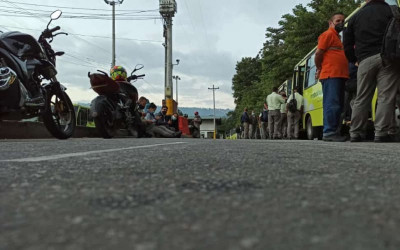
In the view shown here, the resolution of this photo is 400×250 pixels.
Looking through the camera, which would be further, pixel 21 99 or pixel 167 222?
pixel 21 99

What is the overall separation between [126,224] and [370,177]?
0.95 meters

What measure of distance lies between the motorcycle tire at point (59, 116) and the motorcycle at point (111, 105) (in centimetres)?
80

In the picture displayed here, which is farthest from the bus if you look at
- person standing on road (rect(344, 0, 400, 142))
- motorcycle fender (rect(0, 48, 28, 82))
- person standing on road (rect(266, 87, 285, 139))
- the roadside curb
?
motorcycle fender (rect(0, 48, 28, 82))

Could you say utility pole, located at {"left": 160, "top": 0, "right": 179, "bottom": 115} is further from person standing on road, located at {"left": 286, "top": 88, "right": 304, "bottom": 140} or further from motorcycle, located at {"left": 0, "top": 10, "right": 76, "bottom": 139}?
motorcycle, located at {"left": 0, "top": 10, "right": 76, "bottom": 139}

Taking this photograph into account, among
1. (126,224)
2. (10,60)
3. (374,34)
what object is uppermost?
(374,34)

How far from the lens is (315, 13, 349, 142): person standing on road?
546 cm

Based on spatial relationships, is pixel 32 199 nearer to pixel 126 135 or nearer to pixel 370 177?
pixel 370 177

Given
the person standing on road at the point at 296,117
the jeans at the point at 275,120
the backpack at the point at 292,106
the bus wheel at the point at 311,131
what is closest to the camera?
the bus wheel at the point at 311,131

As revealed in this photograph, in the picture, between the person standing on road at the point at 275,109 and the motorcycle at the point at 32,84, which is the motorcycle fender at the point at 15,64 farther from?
the person standing on road at the point at 275,109

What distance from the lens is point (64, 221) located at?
734 millimetres

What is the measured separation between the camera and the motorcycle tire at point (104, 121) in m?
6.54

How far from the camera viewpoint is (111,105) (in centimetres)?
695

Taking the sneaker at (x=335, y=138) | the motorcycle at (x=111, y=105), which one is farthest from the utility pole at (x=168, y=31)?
the sneaker at (x=335, y=138)

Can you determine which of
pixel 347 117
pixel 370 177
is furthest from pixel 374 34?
pixel 370 177
